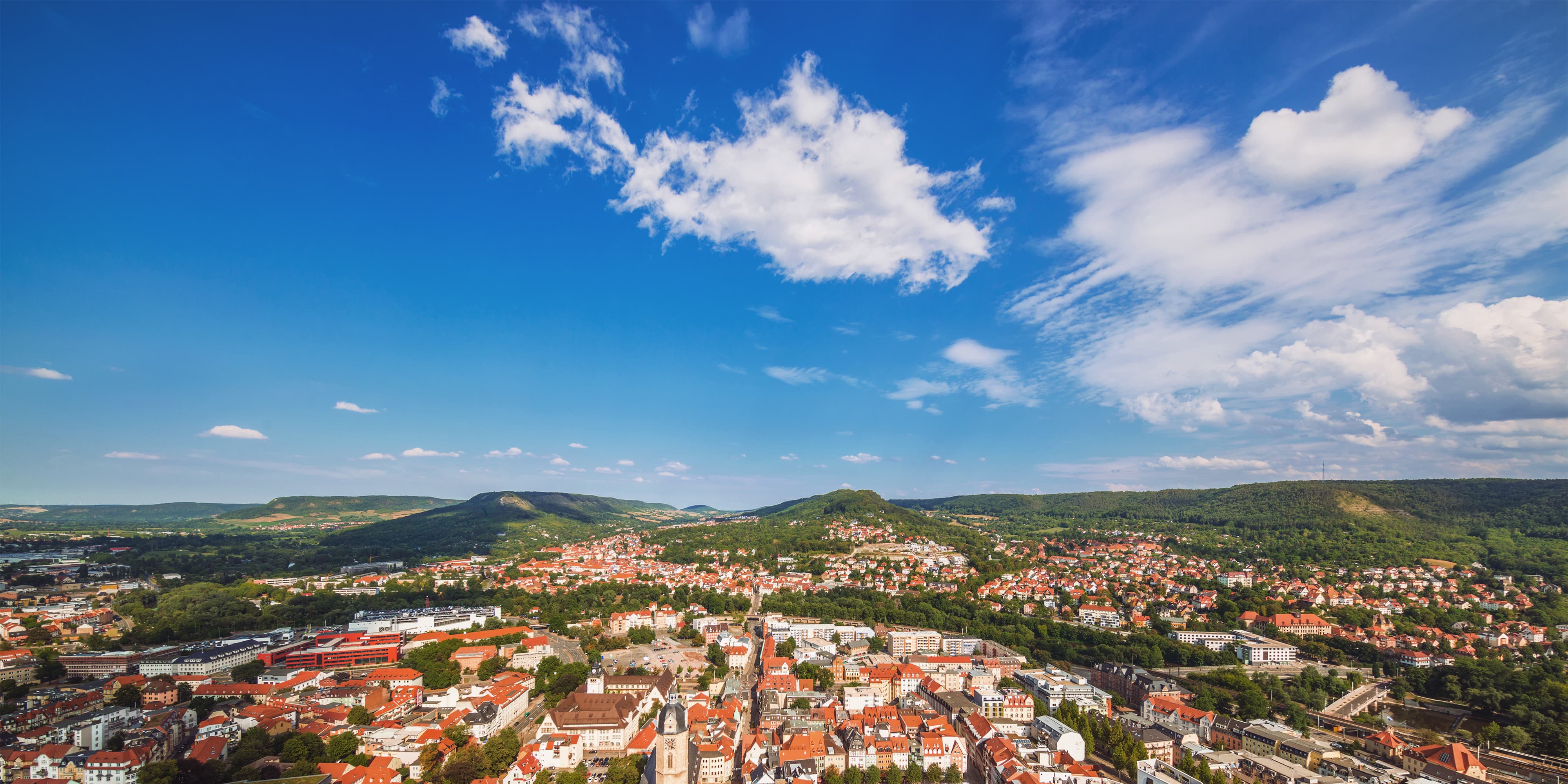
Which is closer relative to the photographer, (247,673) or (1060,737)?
(1060,737)

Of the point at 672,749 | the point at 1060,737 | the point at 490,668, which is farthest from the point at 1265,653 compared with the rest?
the point at 490,668

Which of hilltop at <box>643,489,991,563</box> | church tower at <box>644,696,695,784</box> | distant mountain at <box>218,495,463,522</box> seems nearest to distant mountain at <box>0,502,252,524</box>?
distant mountain at <box>218,495,463,522</box>

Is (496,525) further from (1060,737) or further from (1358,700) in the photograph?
(1358,700)

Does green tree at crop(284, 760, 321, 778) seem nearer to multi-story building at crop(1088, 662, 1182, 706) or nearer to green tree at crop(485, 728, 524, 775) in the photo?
green tree at crop(485, 728, 524, 775)

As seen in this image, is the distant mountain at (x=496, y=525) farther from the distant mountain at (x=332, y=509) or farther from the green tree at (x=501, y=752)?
the green tree at (x=501, y=752)

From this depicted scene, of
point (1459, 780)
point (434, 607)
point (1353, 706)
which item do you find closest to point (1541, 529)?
point (1353, 706)

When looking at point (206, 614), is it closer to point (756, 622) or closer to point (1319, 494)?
point (756, 622)
